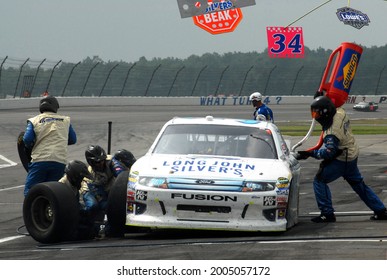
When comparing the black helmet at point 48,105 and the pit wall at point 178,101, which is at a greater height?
the black helmet at point 48,105

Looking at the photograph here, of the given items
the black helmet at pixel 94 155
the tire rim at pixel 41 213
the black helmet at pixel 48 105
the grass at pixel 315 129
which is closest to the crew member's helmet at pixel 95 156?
the black helmet at pixel 94 155

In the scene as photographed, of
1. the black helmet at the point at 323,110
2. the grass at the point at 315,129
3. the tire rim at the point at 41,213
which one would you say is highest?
the black helmet at the point at 323,110

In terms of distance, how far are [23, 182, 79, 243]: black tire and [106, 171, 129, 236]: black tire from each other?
37cm

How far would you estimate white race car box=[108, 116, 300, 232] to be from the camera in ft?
31.1

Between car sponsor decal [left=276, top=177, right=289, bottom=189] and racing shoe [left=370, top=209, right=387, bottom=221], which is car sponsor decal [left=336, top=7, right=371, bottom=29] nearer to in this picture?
racing shoe [left=370, top=209, right=387, bottom=221]

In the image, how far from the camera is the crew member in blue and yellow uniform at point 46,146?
36.3ft

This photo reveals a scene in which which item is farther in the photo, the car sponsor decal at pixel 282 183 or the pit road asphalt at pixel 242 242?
the car sponsor decal at pixel 282 183

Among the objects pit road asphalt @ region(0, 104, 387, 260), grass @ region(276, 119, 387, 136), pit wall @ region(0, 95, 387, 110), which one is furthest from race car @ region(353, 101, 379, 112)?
pit road asphalt @ region(0, 104, 387, 260)

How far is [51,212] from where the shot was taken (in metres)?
9.95

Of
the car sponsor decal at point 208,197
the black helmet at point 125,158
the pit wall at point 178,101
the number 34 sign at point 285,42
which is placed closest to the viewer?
the car sponsor decal at point 208,197

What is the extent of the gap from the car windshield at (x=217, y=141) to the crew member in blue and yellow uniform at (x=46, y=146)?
4.06ft

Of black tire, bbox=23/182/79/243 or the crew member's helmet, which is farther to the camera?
the crew member's helmet

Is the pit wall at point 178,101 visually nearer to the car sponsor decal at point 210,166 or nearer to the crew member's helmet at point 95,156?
the crew member's helmet at point 95,156
